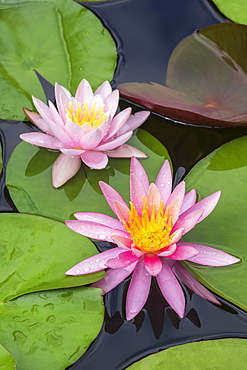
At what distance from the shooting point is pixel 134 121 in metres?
2.51

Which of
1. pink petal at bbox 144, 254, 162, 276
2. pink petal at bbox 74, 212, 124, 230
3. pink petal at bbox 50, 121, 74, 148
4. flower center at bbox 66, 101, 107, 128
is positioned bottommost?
pink petal at bbox 144, 254, 162, 276

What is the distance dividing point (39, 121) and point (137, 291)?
44.9 inches

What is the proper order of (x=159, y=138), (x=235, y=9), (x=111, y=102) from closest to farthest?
(x=111, y=102) < (x=159, y=138) < (x=235, y=9)

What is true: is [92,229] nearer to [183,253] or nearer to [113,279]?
[113,279]

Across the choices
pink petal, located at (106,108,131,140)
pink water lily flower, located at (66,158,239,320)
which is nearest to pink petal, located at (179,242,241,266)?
pink water lily flower, located at (66,158,239,320)

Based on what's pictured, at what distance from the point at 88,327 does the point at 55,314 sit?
155 mm

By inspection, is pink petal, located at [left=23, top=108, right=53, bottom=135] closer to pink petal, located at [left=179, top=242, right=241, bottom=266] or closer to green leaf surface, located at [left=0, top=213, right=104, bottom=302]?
green leaf surface, located at [left=0, top=213, right=104, bottom=302]

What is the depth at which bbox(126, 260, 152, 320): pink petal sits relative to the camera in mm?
1871

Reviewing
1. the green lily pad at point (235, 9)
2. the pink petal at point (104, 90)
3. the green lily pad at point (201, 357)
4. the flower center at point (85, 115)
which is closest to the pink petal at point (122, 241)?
the green lily pad at point (201, 357)

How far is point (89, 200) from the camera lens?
2260mm

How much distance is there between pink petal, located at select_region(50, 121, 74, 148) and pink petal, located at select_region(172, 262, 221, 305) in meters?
0.85

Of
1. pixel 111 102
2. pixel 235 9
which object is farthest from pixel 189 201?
pixel 235 9

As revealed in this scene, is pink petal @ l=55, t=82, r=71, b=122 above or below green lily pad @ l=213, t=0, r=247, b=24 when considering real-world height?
below

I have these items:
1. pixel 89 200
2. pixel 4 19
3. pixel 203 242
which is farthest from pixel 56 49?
pixel 203 242
